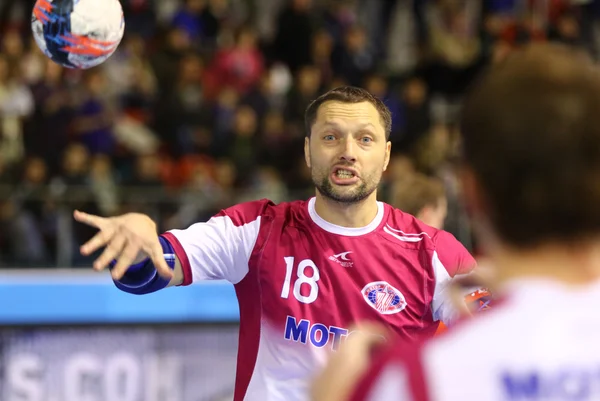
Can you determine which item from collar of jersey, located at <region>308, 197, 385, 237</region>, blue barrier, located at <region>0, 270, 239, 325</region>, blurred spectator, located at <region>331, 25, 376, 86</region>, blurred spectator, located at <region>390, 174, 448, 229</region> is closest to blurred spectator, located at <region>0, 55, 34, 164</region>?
blue barrier, located at <region>0, 270, 239, 325</region>

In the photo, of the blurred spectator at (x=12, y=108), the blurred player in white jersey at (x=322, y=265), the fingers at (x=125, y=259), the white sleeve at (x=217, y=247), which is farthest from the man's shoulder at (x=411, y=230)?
the blurred spectator at (x=12, y=108)

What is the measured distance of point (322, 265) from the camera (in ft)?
12.9

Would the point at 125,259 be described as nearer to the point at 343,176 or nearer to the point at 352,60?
the point at 343,176

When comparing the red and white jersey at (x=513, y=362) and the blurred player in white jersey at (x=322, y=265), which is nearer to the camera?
the red and white jersey at (x=513, y=362)

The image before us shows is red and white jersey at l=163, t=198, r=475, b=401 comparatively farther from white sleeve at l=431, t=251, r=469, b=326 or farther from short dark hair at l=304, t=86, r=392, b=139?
short dark hair at l=304, t=86, r=392, b=139

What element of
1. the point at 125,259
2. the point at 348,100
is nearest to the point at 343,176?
the point at 348,100

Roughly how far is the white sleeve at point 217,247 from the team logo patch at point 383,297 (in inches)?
20.3

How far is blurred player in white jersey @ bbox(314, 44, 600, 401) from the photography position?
1395 mm

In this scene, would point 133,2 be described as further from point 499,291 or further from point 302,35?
point 499,291

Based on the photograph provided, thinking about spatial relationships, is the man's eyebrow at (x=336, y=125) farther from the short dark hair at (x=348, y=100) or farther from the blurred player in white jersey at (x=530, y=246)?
the blurred player in white jersey at (x=530, y=246)

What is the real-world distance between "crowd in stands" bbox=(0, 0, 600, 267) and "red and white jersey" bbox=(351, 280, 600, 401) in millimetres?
7895

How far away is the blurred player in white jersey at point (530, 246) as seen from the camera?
1.39 meters

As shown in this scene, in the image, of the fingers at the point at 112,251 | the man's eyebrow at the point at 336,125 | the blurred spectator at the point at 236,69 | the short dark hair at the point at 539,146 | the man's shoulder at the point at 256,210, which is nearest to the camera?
the short dark hair at the point at 539,146

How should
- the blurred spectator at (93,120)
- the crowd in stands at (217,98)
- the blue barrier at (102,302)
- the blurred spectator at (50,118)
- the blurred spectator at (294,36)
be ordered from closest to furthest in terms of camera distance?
the blue barrier at (102,302), the crowd in stands at (217,98), the blurred spectator at (50,118), the blurred spectator at (93,120), the blurred spectator at (294,36)
